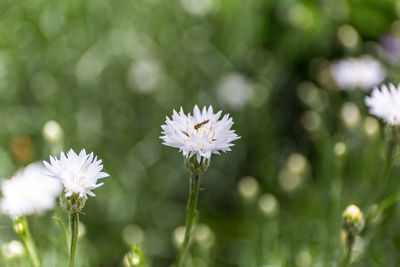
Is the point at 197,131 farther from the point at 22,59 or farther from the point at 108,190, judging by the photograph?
the point at 22,59

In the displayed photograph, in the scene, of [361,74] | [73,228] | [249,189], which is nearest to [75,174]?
[73,228]

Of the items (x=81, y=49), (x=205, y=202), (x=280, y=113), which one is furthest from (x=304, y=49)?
(x=81, y=49)

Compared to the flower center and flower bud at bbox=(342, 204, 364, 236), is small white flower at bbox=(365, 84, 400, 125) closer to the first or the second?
flower bud at bbox=(342, 204, 364, 236)

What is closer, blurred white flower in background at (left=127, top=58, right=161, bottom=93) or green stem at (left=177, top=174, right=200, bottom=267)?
green stem at (left=177, top=174, right=200, bottom=267)

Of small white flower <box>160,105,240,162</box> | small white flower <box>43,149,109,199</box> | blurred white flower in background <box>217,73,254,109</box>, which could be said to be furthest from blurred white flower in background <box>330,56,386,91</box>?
small white flower <box>43,149,109,199</box>

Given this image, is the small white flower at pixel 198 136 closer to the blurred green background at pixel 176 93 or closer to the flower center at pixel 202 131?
the flower center at pixel 202 131

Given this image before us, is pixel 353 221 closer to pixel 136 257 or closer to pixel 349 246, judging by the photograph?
pixel 349 246
